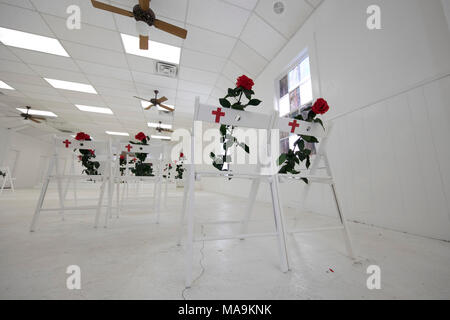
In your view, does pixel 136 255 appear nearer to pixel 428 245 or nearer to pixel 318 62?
pixel 428 245

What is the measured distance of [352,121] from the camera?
192cm

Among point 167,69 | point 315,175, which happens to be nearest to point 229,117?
point 315,175

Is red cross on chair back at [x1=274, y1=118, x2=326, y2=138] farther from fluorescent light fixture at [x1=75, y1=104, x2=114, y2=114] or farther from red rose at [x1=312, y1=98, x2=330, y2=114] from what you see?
fluorescent light fixture at [x1=75, y1=104, x2=114, y2=114]

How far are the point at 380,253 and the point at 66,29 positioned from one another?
16.7 feet

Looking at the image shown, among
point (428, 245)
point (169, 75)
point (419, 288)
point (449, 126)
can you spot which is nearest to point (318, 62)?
point (449, 126)

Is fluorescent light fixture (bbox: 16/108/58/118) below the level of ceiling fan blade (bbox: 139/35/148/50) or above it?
above

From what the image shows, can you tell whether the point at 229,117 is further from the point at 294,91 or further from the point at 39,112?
the point at 39,112

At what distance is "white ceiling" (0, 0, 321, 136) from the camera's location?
8.51ft

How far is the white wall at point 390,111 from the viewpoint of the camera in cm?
132

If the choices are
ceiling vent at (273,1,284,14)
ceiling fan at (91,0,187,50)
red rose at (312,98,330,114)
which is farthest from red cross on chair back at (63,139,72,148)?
ceiling vent at (273,1,284,14)

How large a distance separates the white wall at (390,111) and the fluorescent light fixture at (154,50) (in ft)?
8.94

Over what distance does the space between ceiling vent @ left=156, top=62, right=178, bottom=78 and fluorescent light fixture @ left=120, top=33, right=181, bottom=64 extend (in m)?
0.12

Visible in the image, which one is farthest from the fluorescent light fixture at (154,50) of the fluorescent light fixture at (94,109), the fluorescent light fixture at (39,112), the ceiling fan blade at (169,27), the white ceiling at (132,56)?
the fluorescent light fixture at (39,112)

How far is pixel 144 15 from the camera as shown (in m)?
2.34
